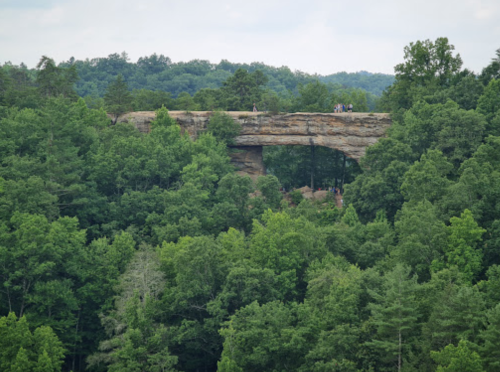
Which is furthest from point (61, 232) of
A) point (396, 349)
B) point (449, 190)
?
point (449, 190)

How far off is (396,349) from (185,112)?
1252 inches

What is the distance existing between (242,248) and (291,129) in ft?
57.1

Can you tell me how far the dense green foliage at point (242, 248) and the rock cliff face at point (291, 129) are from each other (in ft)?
4.81

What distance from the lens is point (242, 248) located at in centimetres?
3541

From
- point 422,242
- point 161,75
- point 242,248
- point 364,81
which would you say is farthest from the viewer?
point 364,81

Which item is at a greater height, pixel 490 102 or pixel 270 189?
pixel 490 102

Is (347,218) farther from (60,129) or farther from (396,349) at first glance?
(60,129)

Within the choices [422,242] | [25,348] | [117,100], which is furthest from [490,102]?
[25,348]

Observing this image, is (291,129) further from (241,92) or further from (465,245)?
(465,245)

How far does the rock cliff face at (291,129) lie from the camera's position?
1919 inches

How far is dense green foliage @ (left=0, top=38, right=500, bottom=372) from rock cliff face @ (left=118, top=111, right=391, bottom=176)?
1.47 meters

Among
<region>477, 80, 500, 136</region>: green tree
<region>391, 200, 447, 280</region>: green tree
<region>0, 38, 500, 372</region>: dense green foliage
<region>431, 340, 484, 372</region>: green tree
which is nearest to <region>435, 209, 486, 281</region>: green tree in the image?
<region>0, 38, 500, 372</region>: dense green foliage

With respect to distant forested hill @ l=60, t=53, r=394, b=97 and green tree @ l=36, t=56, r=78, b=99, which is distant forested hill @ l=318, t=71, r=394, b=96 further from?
green tree @ l=36, t=56, r=78, b=99

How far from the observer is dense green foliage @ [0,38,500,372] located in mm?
27422
